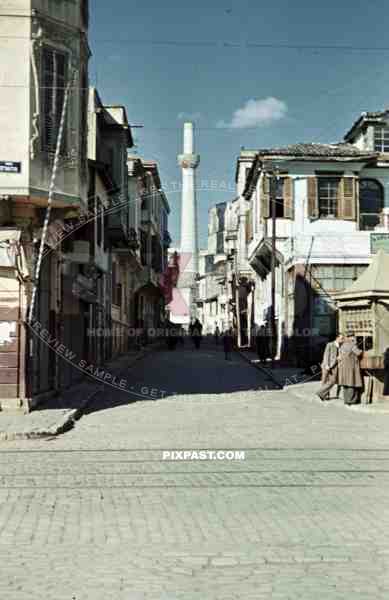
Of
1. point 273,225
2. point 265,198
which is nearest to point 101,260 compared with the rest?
point 273,225

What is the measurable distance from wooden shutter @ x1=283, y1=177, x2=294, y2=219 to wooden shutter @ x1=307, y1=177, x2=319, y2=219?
0.71m

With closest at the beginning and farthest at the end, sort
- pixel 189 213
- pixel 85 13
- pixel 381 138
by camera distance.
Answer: pixel 85 13, pixel 381 138, pixel 189 213

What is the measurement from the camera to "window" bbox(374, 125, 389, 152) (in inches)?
1474

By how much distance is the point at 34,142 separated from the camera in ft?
55.0

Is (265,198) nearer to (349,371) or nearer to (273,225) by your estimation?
(273,225)

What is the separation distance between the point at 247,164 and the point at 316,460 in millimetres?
40395

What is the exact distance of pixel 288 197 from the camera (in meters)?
35.0

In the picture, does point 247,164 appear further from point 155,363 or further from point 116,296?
point 155,363

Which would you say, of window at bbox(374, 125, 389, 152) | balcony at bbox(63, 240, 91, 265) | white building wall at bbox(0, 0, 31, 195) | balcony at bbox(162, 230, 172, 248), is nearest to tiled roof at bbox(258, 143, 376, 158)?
window at bbox(374, 125, 389, 152)

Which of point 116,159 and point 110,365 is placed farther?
point 116,159

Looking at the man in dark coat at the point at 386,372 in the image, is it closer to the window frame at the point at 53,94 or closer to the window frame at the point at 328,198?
the window frame at the point at 53,94

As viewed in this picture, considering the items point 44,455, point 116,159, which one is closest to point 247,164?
point 116,159

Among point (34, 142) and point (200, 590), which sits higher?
point (34, 142)

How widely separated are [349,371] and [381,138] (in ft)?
69.3
